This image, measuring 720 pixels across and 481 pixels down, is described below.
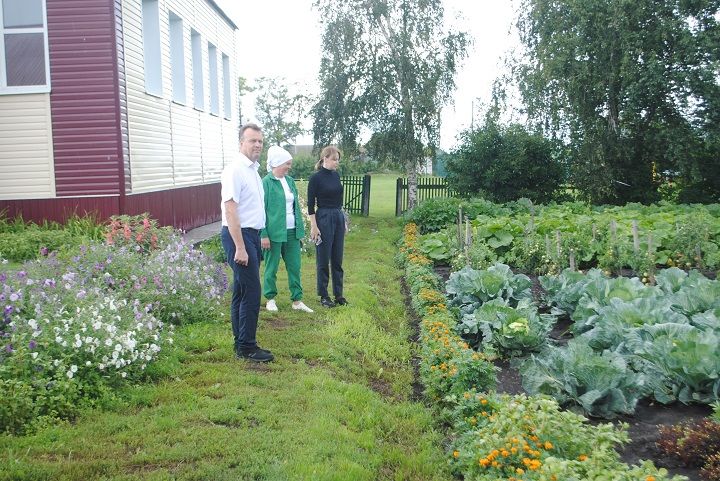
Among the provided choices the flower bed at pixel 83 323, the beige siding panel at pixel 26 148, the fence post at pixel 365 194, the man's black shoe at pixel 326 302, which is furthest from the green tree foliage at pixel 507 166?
the flower bed at pixel 83 323

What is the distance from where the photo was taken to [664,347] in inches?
205

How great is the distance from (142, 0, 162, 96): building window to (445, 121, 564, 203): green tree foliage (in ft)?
34.8

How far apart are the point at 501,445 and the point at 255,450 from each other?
4.53 ft

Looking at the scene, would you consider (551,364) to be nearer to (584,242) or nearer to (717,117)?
(584,242)

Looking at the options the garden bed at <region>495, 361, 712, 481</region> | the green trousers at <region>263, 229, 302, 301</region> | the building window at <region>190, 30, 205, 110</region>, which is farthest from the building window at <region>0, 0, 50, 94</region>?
the garden bed at <region>495, 361, 712, 481</region>

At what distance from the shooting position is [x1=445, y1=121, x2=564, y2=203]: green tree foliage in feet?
67.5

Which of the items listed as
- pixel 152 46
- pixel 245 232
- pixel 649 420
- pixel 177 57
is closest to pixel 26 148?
pixel 152 46

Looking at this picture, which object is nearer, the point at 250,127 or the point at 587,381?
the point at 587,381

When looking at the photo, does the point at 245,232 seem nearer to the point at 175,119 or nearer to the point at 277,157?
the point at 277,157

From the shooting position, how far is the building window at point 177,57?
15.0 metres

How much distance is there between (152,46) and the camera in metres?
13.3

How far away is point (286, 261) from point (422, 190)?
1670cm

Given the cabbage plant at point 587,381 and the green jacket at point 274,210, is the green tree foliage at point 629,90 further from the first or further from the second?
the cabbage plant at point 587,381

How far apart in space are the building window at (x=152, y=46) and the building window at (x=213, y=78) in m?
4.77
